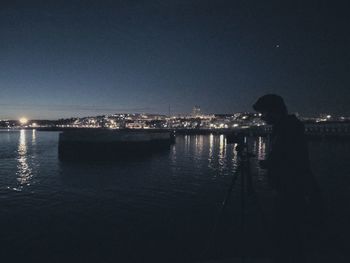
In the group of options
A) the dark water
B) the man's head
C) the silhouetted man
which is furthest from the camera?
the dark water

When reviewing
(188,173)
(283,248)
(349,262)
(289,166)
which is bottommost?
(188,173)

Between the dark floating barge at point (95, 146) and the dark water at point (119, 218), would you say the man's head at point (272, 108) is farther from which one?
the dark floating barge at point (95, 146)

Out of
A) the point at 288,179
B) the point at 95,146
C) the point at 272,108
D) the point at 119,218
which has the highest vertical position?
the point at 272,108

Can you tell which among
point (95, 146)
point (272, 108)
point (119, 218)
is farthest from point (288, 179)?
point (95, 146)

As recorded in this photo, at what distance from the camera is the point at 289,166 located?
392cm

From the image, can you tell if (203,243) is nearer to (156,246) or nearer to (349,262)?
(156,246)

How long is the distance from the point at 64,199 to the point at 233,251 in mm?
10432

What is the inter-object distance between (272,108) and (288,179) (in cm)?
93

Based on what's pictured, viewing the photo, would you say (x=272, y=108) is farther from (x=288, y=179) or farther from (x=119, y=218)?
(x=119, y=218)

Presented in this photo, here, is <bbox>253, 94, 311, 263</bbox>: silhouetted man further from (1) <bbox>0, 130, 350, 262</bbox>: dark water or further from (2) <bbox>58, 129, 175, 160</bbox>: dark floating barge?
(2) <bbox>58, 129, 175, 160</bbox>: dark floating barge

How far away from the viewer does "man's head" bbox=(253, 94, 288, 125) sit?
4.21 meters

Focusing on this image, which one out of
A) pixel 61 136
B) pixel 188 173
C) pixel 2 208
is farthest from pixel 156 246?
pixel 61 136

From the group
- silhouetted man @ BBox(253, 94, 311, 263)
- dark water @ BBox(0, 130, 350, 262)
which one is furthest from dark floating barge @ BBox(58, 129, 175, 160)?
silhouetted man @ BBox(253, 94, 311, 263)

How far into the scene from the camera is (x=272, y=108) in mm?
4230
